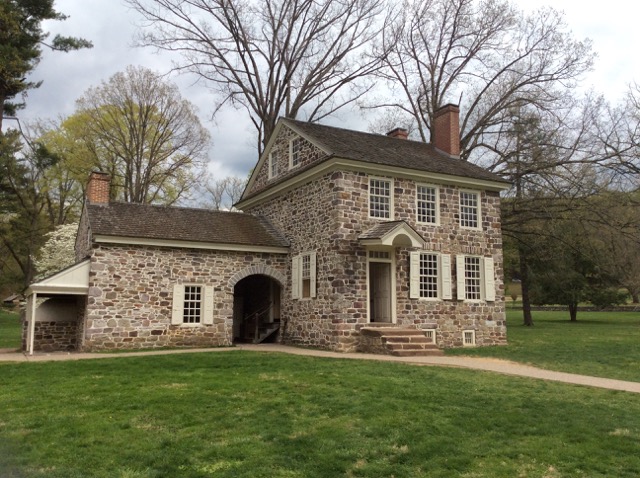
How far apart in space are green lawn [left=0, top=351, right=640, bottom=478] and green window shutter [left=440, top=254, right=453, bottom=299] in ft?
22.5

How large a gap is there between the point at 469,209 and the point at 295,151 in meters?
6.50

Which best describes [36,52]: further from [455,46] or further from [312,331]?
[455,46]

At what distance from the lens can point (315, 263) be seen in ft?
56.5

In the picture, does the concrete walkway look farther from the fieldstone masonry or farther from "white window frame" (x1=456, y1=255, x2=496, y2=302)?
"white window frame" (x1=456, y1=255, x2=496, y2=302)

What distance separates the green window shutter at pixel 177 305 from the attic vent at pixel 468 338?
364 inches

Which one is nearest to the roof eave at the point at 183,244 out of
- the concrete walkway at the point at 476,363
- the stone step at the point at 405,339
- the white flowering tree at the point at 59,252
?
the concrete walkway at the point at 476,363

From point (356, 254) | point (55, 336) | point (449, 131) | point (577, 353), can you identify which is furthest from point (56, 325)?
point (577, 353)

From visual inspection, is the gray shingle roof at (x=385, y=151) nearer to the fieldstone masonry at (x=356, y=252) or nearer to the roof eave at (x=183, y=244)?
the fieldstone masonry at (x=356, y=252)

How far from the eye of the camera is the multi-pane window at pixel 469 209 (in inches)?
739

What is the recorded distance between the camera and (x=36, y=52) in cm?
2367

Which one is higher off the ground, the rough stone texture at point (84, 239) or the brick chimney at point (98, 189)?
the brick chimney at point (98, 189)

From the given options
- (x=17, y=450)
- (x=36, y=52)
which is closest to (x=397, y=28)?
(x=36, y=52)

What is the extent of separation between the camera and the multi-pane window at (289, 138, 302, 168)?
1931 centimetres

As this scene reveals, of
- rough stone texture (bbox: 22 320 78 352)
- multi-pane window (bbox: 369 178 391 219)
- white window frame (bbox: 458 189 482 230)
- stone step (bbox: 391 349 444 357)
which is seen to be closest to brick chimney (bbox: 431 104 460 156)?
white window frame (bbox: 458 189 482 230)
